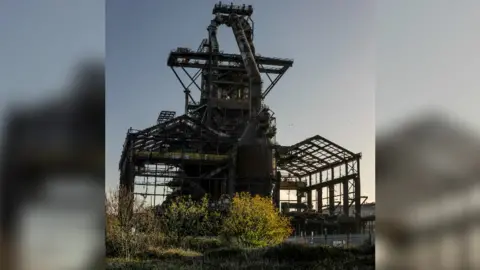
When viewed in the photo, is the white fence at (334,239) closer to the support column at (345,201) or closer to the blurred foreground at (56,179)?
the support column at (345,201)

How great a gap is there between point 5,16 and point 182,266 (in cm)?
394

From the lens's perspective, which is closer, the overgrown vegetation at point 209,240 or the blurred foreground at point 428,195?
the blurred foreground at point 428,195

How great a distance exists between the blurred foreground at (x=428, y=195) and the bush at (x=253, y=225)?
524cm

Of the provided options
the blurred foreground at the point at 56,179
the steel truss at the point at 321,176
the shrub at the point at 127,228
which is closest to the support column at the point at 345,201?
the steel truss at the point at 321,176

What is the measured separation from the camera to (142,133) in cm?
788

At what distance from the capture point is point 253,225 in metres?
7.55

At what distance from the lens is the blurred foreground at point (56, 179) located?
6.17ft

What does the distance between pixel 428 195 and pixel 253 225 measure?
5.56 metres

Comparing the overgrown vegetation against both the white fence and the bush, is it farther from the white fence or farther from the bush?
the white fence

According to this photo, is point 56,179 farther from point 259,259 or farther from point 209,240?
point 209,240

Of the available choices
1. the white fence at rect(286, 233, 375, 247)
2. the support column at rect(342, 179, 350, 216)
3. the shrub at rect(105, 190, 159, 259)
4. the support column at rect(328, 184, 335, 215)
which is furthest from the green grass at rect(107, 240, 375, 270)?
the support column at rect(328, 184, 335, 215)

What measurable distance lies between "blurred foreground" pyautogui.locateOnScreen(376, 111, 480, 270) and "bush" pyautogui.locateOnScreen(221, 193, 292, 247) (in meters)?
5.24

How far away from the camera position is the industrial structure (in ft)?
28.2

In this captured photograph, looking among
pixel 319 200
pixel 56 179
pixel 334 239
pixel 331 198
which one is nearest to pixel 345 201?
pixel 331 198
